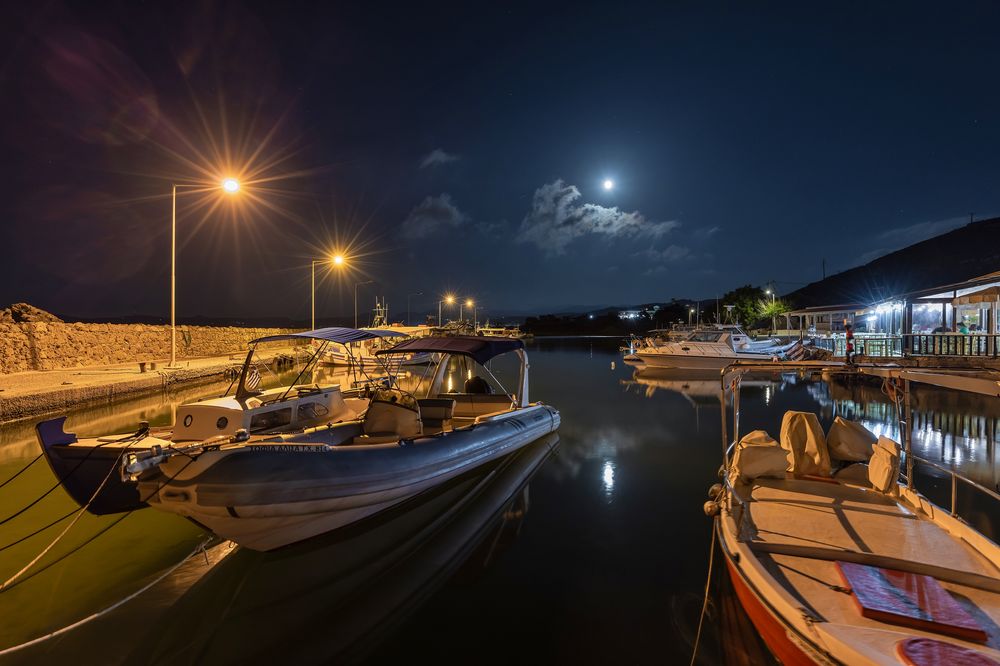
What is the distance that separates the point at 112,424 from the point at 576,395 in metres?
18.0

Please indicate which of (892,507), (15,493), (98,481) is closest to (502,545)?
(892,507)

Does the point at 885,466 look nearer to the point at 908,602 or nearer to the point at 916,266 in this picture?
the point at 908,602

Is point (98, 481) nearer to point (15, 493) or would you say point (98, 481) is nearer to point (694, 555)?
point (15, 493)

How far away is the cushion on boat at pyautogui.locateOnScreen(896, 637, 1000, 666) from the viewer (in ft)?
8.85

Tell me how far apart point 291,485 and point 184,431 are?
2.61 meters

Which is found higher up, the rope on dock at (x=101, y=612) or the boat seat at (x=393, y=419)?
the boat seat at (x=393, y=419)

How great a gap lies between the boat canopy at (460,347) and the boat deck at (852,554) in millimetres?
5989

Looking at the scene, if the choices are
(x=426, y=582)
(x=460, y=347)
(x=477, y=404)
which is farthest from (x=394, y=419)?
(x=477, y=404)

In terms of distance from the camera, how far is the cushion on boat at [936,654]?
2697 millimetres

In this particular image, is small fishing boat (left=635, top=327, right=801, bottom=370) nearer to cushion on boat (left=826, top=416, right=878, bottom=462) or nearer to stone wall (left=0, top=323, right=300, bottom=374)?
cushion on boat (left=826, top=416, right=878, bottom=462)

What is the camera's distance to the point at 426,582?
5.70 metres

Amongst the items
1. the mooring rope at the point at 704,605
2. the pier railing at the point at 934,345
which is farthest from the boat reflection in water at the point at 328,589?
the pier railing at the point at 934,345

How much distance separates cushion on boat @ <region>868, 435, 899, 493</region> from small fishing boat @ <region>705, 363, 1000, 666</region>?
1cm

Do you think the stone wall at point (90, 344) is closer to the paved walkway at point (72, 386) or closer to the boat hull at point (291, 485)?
the paved walkway at point (72, 386)
